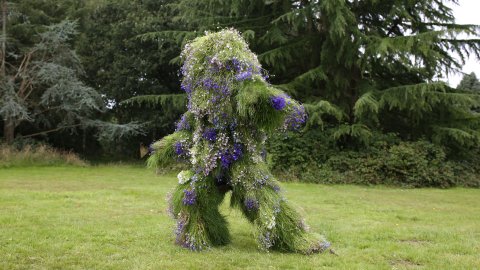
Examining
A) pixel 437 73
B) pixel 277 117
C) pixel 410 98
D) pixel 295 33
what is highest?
pixel 295 33

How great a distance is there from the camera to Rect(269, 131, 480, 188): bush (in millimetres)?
16156

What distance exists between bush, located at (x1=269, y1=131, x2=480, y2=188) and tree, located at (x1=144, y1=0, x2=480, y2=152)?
2.14 ft

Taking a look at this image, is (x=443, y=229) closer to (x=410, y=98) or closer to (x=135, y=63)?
(x=410, y=98)

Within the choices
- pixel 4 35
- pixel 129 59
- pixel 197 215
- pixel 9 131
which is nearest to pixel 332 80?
pixel 129 59

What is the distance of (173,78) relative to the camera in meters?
25.5

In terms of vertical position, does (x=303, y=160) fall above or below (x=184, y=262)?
above

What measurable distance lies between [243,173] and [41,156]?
15953 mm

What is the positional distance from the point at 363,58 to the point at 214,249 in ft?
39.4

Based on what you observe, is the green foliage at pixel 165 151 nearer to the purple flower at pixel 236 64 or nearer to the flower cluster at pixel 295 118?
the purple flower at pixel 236 64

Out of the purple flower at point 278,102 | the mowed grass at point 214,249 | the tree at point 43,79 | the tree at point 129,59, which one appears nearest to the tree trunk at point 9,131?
the tree at point 43,79

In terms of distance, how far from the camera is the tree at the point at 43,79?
20750 millimetres

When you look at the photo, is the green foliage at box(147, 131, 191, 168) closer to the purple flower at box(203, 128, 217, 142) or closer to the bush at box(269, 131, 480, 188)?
the purple flower at box(203, 128, 217, 142)

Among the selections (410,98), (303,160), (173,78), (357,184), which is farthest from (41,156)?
(410,98)

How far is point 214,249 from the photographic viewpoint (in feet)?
20.7
